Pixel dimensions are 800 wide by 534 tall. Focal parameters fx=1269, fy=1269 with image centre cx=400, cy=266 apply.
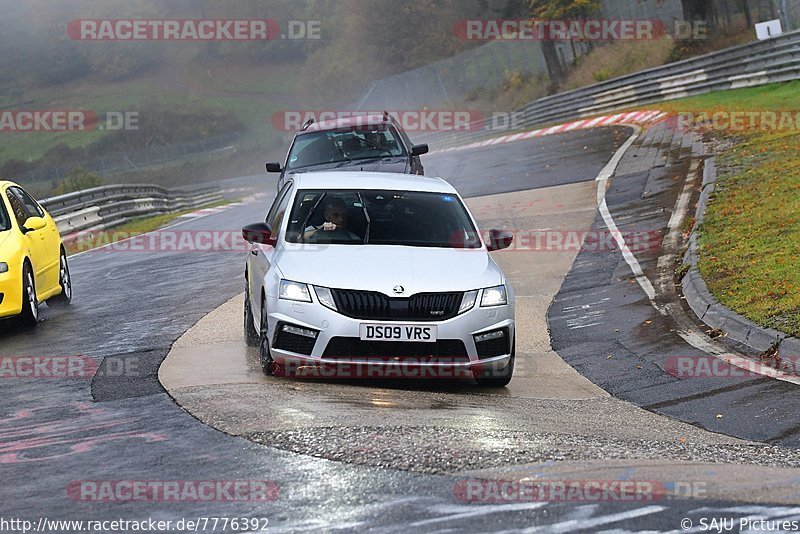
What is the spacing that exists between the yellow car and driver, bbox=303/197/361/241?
3.67 m

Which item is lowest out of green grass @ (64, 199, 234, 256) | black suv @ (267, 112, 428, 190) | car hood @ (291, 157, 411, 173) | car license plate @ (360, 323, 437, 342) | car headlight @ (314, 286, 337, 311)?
green grass @ (64, 199, 234, 256)

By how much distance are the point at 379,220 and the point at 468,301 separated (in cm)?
142

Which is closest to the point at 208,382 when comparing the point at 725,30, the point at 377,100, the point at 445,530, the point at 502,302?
the point at 502,302

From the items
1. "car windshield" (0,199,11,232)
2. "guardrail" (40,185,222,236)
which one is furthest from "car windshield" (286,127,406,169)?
"guardrail" (40,185,222,236)

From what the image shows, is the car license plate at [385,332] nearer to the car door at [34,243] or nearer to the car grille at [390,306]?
the car grille at [390,306]

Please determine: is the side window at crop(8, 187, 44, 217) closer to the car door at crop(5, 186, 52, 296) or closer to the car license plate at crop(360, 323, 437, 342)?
the car door at crop(5, 186, 52, 296)

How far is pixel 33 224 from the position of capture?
1324cm

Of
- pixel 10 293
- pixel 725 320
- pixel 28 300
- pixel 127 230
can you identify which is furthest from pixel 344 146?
pixel 127 230

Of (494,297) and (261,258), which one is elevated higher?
(261,258)

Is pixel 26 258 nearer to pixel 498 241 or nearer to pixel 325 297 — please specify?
pixel 325 297

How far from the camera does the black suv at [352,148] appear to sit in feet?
58.6

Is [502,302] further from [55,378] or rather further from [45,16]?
[45,16]

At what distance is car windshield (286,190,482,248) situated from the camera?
10.2 meters

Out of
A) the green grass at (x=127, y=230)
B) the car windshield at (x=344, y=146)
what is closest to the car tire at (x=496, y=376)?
the car windshield at (x=344, y=146)
